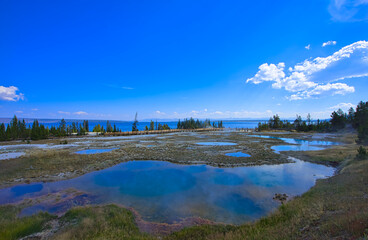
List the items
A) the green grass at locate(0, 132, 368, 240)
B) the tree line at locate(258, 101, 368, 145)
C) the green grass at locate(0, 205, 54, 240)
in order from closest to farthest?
1. the green grass at locate(0, 132, 368, 240)
2. the green grass at locate(0, 205, 54, 240)
3. the tree line at locate(258, 101, 368, 145)

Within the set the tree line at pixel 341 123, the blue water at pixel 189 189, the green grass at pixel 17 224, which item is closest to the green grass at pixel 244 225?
the green grass at pixel 17 224

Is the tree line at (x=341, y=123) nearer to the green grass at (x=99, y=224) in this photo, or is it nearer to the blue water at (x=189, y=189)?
the blue water at (x=189, y=189)

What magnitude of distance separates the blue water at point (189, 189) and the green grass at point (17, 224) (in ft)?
3.17

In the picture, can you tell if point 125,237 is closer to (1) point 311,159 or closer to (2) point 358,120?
(1) point 311,159

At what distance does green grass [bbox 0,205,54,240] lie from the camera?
6274 mm

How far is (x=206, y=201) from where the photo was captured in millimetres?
10859

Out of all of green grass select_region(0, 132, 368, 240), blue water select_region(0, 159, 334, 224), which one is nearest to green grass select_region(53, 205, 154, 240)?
green grass select_region(0, 132, 368, 240)

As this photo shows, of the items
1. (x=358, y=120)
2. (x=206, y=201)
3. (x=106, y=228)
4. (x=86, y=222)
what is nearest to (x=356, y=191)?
(x=206, y=201)

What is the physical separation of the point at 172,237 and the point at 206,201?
455 cm

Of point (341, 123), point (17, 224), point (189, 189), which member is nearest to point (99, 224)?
point (17, 224)

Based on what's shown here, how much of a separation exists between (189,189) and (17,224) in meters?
9.86

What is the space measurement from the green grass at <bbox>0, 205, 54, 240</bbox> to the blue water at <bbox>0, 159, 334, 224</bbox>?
97 cm

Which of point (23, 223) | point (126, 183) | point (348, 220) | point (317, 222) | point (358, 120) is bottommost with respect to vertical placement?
point (126, 183)

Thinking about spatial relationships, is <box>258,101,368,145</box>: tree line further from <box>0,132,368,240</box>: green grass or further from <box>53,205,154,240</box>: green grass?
<box>53,205,154,240</box>: green grass
